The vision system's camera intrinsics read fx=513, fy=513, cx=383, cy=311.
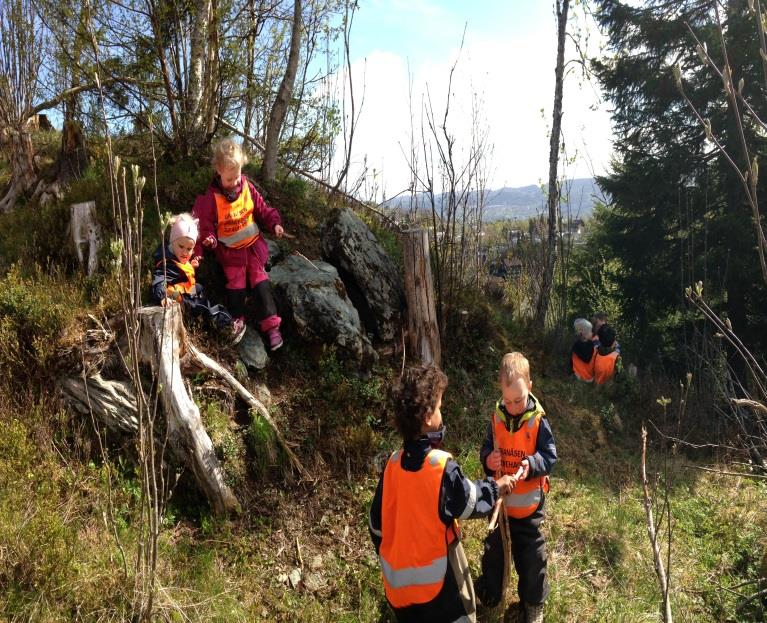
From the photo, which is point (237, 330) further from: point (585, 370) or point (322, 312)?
point (585, 370)

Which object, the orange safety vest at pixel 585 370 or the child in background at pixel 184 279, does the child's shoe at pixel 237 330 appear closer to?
the child in background at pixel 184 279

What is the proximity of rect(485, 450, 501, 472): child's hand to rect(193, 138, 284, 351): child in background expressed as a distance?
2.40 meters

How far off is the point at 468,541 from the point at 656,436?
394 centimetres

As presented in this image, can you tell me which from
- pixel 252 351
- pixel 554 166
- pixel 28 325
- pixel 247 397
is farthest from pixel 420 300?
pixel 554 166

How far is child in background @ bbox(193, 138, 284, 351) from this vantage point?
14.6 ft

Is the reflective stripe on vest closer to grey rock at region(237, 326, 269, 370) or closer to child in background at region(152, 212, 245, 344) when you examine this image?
child in background at region(152, 212, 245, 344)

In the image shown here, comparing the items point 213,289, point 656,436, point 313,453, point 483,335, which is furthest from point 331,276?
point 656,436

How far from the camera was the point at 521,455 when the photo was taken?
297 cm

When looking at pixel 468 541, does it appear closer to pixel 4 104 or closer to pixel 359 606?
pixel 359 606

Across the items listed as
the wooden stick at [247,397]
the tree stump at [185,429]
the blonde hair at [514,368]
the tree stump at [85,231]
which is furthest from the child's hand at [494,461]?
the tree stump at [85,231]

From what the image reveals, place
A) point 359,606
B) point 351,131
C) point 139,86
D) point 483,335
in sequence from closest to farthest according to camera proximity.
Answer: point 359,606 < point 139,86 < point 483,335 < point 351,131

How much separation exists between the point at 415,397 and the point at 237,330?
2.63 meters

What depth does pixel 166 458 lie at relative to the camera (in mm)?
3783

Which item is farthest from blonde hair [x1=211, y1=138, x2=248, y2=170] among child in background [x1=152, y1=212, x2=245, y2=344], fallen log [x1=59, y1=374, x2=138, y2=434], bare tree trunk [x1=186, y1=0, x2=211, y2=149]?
bare tree trunk [x1=186, y1=0, x2=211, y2=149]
